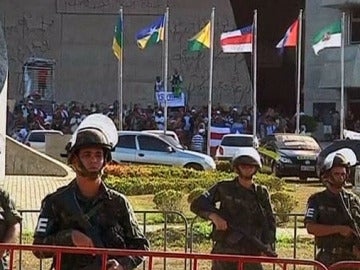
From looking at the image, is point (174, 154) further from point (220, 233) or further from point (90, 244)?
point (90, 244)

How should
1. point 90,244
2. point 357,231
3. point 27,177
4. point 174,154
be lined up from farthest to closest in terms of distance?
point 174,154 → point 27,177 → point 357,231 → point 90,244

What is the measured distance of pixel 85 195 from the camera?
4.83m

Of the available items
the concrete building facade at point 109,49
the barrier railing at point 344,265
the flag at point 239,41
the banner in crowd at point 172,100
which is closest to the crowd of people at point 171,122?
the banner in crowd at point 172,100

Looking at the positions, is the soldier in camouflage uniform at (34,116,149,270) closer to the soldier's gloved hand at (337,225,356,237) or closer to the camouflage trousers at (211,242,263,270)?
the camouflage trousers at (211,242,263,270)

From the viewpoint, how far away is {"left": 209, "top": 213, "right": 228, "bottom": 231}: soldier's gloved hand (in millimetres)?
6543

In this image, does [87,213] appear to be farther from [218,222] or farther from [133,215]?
[218,222]

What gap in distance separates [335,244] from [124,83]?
41.9m

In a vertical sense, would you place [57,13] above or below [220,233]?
above

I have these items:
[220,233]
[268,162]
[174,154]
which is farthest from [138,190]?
[220,233]

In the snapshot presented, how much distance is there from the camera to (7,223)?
5398 mm

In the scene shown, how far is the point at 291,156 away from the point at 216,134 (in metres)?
7.76

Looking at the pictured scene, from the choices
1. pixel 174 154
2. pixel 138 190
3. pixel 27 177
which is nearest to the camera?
pixel 138 190

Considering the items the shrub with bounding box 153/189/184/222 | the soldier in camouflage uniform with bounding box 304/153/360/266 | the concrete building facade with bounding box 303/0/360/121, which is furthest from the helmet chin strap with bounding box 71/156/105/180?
the concrete building facade with bounding box 303/0/360/121

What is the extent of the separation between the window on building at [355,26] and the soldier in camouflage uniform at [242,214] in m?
35.3
